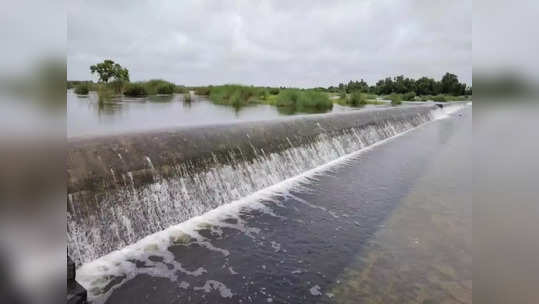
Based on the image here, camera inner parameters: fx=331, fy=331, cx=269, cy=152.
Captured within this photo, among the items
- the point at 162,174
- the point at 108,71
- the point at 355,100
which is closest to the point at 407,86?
the point at 355,100

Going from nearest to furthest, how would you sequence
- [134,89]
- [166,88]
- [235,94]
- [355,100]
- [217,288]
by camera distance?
[217,288]
[235,94]
[134,89]
[166,88]
[355,100]

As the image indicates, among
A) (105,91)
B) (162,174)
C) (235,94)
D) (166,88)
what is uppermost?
(166,88)

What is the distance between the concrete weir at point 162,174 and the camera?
13.4 ft

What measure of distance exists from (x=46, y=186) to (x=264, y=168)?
6.47 m

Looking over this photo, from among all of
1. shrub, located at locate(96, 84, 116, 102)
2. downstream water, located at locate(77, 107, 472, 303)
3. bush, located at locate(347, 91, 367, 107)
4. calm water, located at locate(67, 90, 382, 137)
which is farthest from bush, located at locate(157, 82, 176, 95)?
downstream water, located at locate(77, 107, 472, 303)

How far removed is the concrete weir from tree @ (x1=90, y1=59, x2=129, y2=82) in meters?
30.5

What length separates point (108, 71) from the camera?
34469 millimetres

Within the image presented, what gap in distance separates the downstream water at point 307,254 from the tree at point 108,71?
3275 cm

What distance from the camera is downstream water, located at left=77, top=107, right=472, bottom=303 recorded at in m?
3.36

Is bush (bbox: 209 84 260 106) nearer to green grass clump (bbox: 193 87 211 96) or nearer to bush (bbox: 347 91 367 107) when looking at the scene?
green grass clump (bbox: 193 87 211 96)

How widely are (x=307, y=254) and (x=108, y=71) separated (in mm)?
36195

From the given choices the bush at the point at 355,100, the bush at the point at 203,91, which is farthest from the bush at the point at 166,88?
the bush at the point at 355,100

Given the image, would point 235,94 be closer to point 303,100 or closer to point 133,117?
point 303,100

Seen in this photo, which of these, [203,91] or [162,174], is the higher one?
[203,91]
